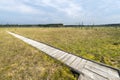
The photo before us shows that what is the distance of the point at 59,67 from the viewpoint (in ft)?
25.0

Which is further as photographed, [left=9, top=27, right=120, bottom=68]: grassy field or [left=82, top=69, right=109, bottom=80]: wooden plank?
[left=9, top=27, right=120, bottom=68]: grassy field

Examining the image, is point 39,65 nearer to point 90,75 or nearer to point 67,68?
point 67,68

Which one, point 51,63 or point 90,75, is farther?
point 51,63

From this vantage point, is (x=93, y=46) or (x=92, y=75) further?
(x=93, y=46)

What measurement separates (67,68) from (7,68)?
135 inches

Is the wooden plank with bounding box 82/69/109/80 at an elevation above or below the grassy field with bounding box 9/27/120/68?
above

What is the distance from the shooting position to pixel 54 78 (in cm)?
629

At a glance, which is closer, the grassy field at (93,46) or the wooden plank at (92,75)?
the wooden plank at (92,75)

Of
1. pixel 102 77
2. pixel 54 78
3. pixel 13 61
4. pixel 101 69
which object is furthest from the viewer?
pixel 13 61

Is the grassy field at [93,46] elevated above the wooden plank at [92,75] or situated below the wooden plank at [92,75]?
below

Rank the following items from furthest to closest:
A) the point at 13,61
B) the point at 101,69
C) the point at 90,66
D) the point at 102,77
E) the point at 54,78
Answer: the point at 13,61, the point at 90,66, the point at 101,69, the point at 54,78, the point at 102,77

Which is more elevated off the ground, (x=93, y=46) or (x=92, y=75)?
(x=92, y=75)

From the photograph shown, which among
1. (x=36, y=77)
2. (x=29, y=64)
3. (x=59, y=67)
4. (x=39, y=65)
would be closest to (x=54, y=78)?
(x=36, y=77)

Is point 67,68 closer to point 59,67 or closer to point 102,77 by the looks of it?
point 59,67
